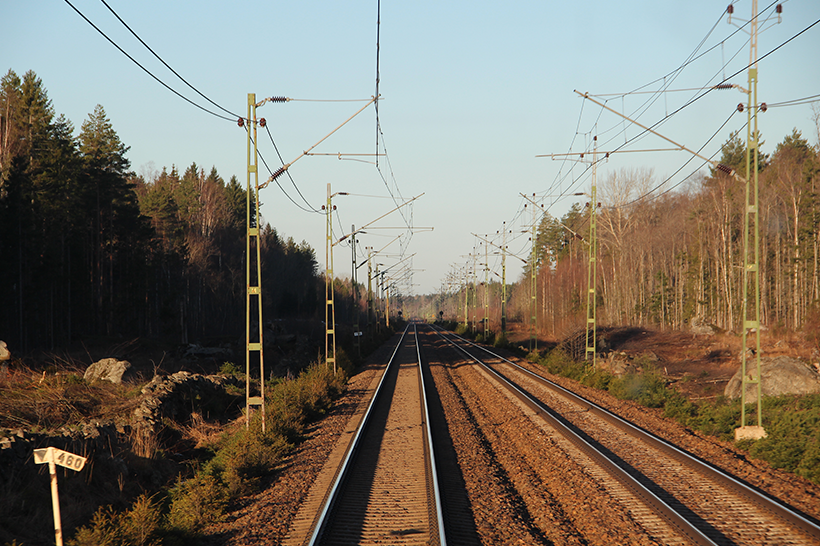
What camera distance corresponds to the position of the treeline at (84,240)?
121ft

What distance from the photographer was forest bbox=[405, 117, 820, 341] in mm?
45125

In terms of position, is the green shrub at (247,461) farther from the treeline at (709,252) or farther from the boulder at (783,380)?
the treeline at (709,252)

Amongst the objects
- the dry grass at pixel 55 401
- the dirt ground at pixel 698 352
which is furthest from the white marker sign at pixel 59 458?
the dirt ground at pixel 698 352

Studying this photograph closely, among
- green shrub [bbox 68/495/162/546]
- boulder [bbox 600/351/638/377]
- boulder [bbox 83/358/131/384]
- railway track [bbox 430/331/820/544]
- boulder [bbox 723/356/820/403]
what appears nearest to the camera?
green shrub [bbox 68/495/162/546]

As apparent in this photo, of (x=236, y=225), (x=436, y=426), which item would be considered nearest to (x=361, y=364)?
(x=436, y=426)

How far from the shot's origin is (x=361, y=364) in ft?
122

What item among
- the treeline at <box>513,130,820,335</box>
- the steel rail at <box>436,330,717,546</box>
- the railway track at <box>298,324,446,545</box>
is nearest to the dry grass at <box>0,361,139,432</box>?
the railway track at <box>298,324,446,545</box>

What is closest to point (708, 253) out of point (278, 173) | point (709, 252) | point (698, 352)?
point (709, 252)

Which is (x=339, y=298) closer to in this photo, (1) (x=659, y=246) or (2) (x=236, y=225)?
(2) (x=236, y=225)

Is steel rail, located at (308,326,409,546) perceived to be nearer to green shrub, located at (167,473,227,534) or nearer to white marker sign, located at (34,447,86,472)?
green shrub, located at (167,473,227,534)

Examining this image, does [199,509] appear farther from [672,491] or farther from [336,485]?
[672,491]

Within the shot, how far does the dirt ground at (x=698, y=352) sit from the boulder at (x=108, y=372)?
21767 millimetres

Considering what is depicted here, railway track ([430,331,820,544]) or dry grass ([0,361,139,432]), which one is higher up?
dry grass ([0,361,139,432])

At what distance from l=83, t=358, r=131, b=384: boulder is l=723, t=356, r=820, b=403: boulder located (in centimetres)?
2209
